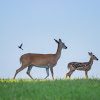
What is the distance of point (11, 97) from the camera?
6566 millimetres

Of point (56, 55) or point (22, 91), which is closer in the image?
point (22, 91)

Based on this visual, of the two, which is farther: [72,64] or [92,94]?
[72,64]

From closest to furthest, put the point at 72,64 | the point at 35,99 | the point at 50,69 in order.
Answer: the point at 35,99 → the point at 50,69 → the point at 72,64

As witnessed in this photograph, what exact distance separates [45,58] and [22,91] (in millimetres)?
6737

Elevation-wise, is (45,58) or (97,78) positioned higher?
(45,58)

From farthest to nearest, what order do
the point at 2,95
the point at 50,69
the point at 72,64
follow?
1. the point at 72,64
2. the point at 50,69
3. the point at 2,95

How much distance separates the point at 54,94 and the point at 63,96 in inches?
15.6

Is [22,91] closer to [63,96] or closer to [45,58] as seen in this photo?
[63,96]

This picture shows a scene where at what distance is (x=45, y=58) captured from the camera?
14047mm

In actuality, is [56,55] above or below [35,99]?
above

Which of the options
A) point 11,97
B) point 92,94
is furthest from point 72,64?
point 11,97

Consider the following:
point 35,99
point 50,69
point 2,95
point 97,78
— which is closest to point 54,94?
point 35,99

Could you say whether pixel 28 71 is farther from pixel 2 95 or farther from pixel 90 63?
pixel 2 95

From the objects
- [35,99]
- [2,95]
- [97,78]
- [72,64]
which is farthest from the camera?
[72,64]
